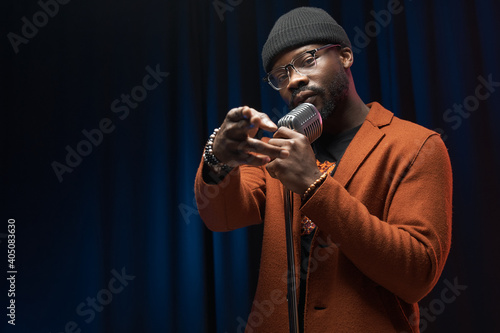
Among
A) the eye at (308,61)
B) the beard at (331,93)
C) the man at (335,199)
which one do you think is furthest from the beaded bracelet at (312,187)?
the eye at (308,61)

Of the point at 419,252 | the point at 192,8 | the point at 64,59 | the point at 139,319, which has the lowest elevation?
the point at 139,319

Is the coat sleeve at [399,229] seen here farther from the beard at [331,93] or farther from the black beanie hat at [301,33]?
the black beanie hat at [301,33]

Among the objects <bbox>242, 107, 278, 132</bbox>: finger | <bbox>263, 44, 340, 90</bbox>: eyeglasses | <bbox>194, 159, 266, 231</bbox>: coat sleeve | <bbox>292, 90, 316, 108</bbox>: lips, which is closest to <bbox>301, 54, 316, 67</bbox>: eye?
<bbox>263, 44, 340, 90</bbox>: eyeglasses

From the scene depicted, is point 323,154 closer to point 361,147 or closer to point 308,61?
point 361,147

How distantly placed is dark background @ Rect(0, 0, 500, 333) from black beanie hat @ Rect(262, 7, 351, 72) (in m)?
0.67

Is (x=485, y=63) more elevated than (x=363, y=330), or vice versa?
(x=485, y=63)

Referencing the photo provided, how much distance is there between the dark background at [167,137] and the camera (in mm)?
1815

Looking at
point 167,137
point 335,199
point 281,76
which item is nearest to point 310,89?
point 281,76

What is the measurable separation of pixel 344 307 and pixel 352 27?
1545 millimetres

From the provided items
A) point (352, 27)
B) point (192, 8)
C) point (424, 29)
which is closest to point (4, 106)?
point (192, 8)

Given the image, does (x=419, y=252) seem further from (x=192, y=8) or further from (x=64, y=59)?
(x=64, y=59)

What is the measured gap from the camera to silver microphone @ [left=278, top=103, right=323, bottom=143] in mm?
893

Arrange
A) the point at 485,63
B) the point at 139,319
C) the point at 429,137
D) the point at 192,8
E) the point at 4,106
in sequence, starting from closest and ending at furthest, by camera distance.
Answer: the point at 429,137 → the point at 485,63 → the point at 139,319 → the point at 4,106 → the point at 192,8

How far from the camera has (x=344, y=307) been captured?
969 mm
